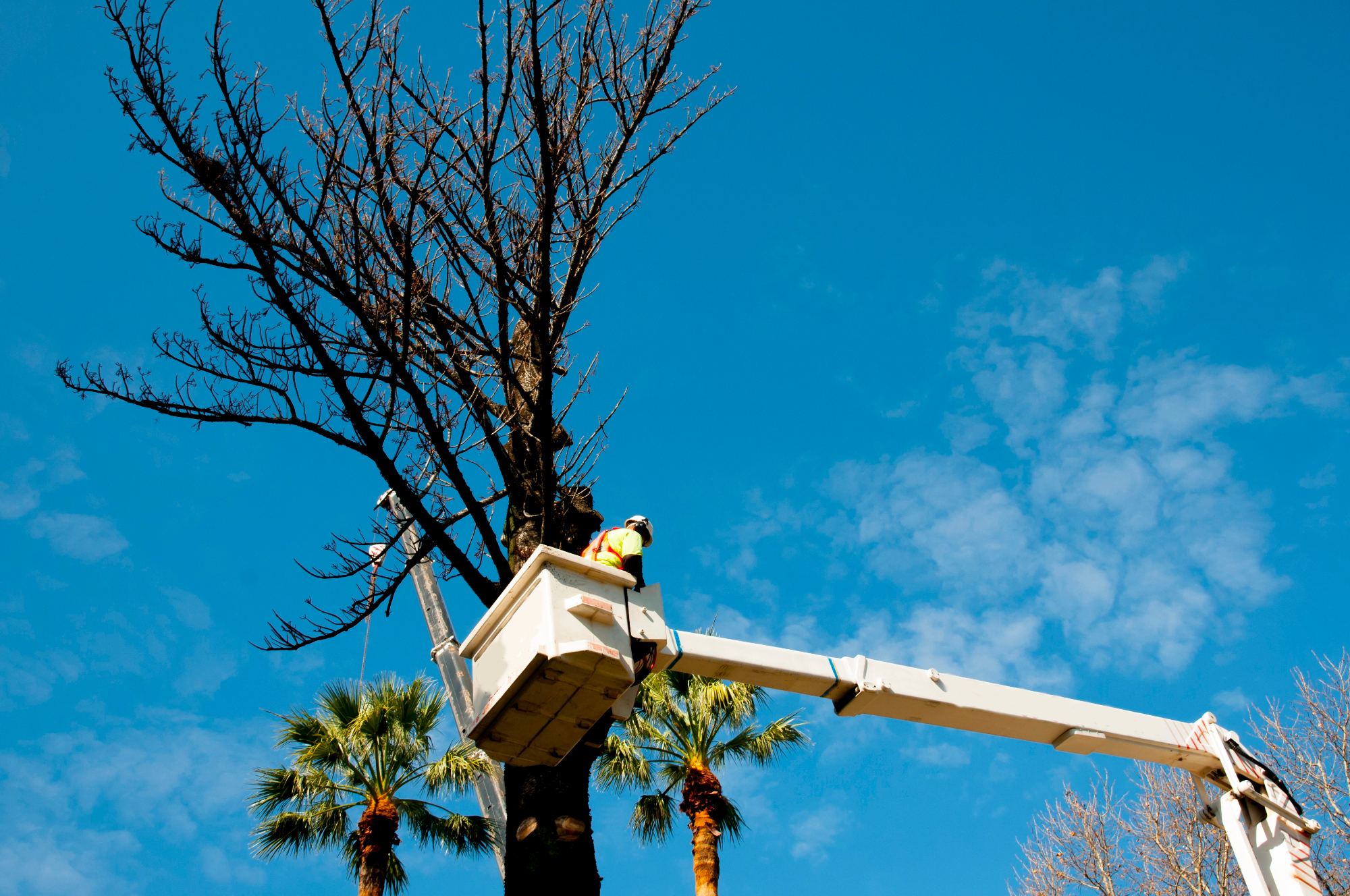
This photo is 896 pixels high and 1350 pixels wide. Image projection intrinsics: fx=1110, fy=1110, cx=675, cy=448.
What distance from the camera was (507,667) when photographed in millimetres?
3893

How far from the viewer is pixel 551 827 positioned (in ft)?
15.4

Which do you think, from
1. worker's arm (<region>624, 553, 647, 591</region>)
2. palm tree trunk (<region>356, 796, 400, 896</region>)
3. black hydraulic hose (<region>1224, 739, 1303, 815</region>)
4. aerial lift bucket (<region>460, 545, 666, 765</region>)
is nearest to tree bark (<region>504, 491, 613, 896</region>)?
aerial lift bucket (<region>460, 545, 666, 765</region>)

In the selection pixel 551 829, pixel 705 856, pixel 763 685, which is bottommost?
pixel 551 829

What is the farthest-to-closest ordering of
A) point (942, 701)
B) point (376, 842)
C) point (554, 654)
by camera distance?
point (376, 842) < point (942, 701) < point (554, 654)

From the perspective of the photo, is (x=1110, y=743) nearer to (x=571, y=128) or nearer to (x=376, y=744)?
(x=571, y=128)

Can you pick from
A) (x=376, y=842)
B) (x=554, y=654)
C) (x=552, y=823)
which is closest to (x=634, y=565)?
(x=554, y=654)

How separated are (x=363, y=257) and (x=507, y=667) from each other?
8.51ft

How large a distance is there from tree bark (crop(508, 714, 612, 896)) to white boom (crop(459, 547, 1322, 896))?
1.54 feet

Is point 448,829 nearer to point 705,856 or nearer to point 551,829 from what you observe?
point 705,856

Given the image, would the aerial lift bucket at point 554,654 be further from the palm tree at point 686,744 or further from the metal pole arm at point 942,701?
the palm tree at point 686,744

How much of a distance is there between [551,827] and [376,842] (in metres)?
8.40

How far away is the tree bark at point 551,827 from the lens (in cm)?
455

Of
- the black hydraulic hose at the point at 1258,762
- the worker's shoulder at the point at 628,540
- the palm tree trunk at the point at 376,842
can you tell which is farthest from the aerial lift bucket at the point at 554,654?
the palm tree trunk at the point at 376,842

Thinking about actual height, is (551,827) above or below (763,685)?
below
